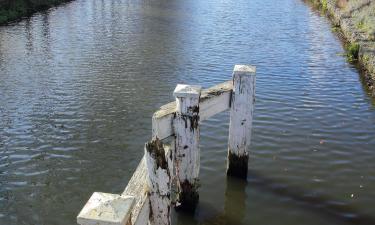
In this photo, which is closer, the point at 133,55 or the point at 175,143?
the point at 175,143

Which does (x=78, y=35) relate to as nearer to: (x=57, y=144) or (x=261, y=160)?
(x=57, y=144)

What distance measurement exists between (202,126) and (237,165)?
8.94ft

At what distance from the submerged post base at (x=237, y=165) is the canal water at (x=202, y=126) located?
19cm

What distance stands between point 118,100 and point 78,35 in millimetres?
10465

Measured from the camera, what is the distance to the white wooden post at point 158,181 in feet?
16.2

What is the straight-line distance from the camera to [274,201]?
7.32 meters

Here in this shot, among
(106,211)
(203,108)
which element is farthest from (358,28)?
(106,211)

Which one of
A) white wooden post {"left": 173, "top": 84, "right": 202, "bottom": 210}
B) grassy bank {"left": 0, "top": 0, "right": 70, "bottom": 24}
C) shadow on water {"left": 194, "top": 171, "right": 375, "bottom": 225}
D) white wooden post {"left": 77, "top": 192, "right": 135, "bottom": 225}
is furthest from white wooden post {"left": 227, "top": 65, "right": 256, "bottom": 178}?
grassy bank {"left": 0, "top": 0, "right": 70, "bottom": 24}

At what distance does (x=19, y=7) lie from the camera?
28.4 metres

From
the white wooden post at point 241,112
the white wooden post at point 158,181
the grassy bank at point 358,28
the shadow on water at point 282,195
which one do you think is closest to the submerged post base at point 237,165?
the white wooden post at point 241,112

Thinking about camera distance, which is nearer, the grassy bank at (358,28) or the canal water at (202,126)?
the canal water at (202,126)

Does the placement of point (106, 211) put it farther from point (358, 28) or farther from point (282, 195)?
point (358, 28)

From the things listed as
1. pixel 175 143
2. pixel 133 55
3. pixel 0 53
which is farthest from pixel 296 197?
pixel 0 53

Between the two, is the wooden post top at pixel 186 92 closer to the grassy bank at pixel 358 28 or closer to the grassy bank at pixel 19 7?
the grassy bank at pixel 358 28
